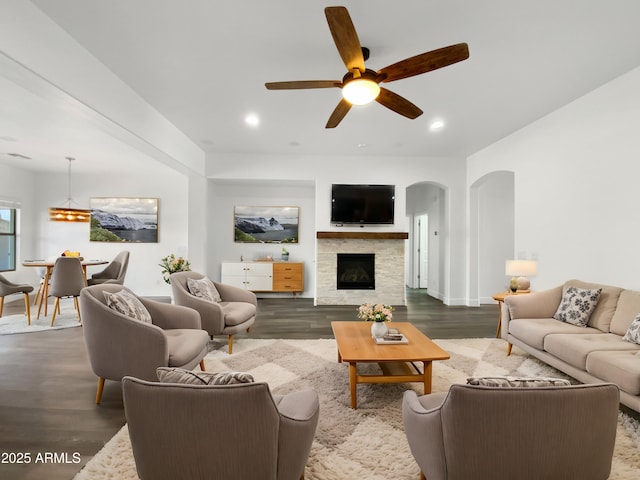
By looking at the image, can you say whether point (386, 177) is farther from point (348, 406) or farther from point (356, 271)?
point (348, 406)

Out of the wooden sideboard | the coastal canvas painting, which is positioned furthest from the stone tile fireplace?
the coastal canvas painting

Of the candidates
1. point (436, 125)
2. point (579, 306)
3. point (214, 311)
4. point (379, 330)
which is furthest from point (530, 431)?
point (436, 125)

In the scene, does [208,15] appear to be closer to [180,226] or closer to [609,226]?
[609,226]

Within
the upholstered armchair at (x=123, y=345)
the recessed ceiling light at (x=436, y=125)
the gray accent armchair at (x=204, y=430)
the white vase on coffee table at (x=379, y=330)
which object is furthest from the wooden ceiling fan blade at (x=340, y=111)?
the gray accent armchair at (x=204, y=430)

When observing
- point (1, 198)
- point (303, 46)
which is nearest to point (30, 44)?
point (303, 46)

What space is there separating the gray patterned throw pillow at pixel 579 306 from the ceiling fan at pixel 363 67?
2532 millimetres

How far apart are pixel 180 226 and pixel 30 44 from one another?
5.24 meters

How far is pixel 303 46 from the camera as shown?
2744mm

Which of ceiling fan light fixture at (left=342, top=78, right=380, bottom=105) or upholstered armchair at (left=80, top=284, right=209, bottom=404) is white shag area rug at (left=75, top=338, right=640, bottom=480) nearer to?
upholstered armchair at (left=80, top=284, right=209, bottom=404)

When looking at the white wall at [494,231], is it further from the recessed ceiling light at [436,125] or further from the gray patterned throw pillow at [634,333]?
the gray patterned throw pillow at [634,333]

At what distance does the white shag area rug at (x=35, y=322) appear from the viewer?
14.3 ft

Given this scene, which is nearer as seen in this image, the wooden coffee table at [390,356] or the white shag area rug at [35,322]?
the wooden coffee table at [390,356]

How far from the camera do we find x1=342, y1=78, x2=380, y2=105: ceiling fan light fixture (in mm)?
2475

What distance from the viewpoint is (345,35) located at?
2.02 m
